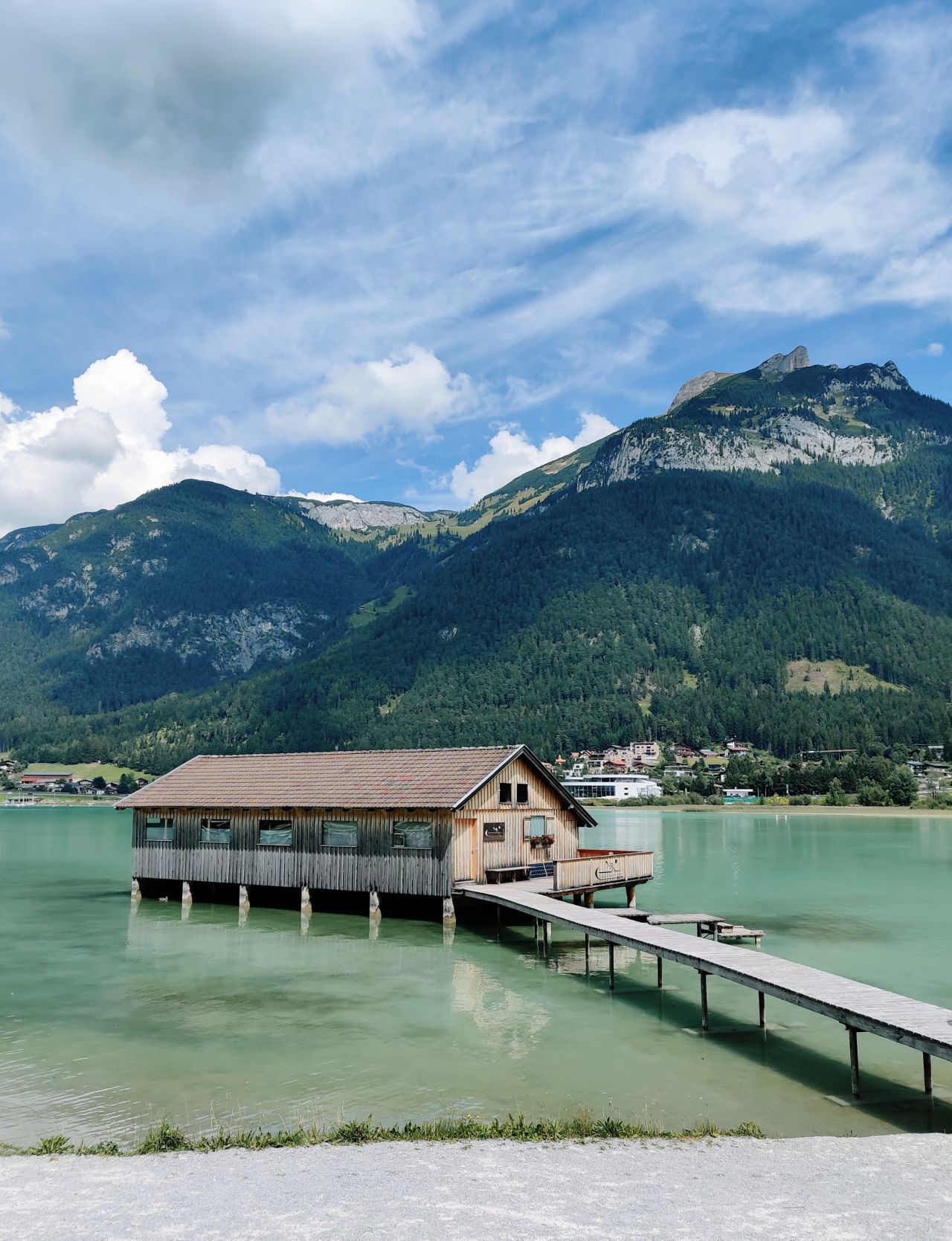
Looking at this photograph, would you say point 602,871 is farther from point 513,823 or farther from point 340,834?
point 340,834

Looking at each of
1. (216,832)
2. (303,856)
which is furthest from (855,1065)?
(216,832)

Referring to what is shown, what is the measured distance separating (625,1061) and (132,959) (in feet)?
61.9

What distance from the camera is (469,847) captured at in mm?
35719

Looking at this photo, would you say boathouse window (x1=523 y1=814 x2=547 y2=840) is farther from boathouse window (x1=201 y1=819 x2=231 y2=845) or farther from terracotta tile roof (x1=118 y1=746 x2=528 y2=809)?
boathouse window (x1=201 y1=819 x2=231 y2=845)

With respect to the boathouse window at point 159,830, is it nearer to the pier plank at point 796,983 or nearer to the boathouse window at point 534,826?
the boathouse window at point 534,826

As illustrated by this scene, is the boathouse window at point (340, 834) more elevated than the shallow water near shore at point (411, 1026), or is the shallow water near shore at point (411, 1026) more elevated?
the boathouse window at point (340, 834)

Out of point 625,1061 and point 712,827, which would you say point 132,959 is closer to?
point 625,1061

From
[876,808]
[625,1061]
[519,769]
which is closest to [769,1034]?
[625,1061]

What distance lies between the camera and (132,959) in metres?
31.0

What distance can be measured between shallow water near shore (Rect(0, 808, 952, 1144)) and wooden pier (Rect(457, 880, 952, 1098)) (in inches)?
42.3

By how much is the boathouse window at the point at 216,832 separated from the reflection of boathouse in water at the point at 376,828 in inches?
1.9

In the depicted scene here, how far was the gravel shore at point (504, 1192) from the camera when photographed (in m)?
10.5

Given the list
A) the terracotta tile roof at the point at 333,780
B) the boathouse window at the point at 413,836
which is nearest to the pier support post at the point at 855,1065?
the terracotta tile roof at the point at 333,780

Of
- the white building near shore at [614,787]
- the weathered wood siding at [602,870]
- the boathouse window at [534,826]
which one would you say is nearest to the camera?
the weathered wood siding at [602,870]
